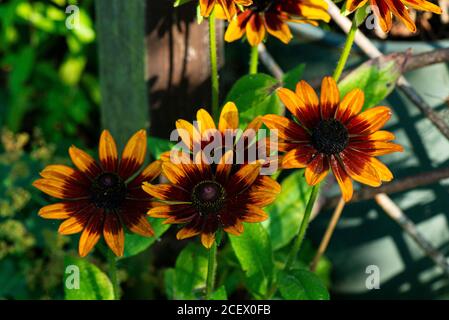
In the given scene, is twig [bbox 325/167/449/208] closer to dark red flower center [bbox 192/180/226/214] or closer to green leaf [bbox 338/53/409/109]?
green leaf [bbox 338/53/409/109]

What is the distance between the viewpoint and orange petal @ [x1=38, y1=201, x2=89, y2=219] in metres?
0.92

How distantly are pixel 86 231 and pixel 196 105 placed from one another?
0.45 m

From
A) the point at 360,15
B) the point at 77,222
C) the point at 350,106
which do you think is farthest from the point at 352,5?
the point at 77,222

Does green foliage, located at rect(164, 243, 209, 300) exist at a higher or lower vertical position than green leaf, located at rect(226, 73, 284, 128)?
lower

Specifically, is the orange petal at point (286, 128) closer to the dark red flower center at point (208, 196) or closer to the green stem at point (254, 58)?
the dark red flower center at point (208, 196)

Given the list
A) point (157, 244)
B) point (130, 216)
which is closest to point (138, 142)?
point (130, 216)

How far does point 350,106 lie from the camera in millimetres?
906

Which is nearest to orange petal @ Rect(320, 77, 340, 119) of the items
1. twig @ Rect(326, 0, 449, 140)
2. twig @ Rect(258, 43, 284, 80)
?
twig @ Rect(326, 0, 449, 140)

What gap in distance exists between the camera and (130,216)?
0.95m

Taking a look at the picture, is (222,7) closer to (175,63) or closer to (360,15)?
(360,15)

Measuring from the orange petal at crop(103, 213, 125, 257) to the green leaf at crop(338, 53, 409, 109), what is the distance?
418mm

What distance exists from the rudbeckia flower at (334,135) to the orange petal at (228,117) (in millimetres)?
44

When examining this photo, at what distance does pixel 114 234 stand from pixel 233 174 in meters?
0.18
